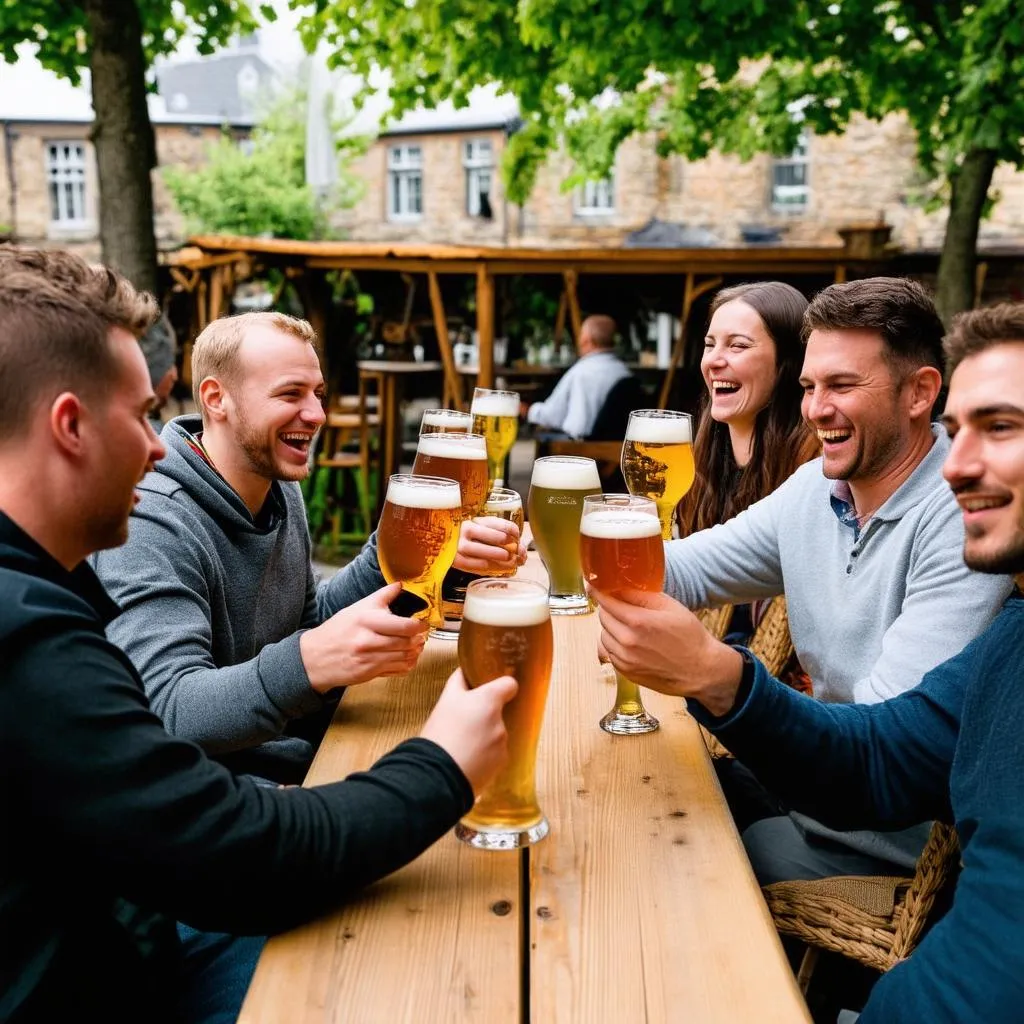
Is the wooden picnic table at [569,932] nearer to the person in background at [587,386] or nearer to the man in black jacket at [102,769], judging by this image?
the man in black jacket at [102,769]

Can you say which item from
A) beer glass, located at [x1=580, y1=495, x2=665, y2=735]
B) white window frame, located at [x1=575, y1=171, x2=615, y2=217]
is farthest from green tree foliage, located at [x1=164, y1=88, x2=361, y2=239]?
beer glass, located at [x1=580, y1=495, x2=665, y2=735]

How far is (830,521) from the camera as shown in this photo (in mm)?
2287

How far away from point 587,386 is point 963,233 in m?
2.93

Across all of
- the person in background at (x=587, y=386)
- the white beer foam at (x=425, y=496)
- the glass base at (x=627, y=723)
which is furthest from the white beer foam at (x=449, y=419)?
the person in background at (x=587, y=386)

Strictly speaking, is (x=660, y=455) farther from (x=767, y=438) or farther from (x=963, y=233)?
(x=963, y=233)

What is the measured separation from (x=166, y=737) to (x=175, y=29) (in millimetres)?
8493

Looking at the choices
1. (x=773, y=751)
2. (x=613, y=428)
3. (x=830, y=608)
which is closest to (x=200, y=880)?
(x=773, y=751)

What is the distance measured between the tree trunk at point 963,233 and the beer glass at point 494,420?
19.0 ft

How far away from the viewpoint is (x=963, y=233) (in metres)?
7.87

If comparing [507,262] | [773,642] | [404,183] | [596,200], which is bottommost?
[773,642]

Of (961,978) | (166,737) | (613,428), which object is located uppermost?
(166,737)

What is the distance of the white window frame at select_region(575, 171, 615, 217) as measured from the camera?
70.5 ft

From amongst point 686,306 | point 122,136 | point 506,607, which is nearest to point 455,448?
point 506,607

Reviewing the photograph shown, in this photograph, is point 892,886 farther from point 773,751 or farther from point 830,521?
point 830,521
